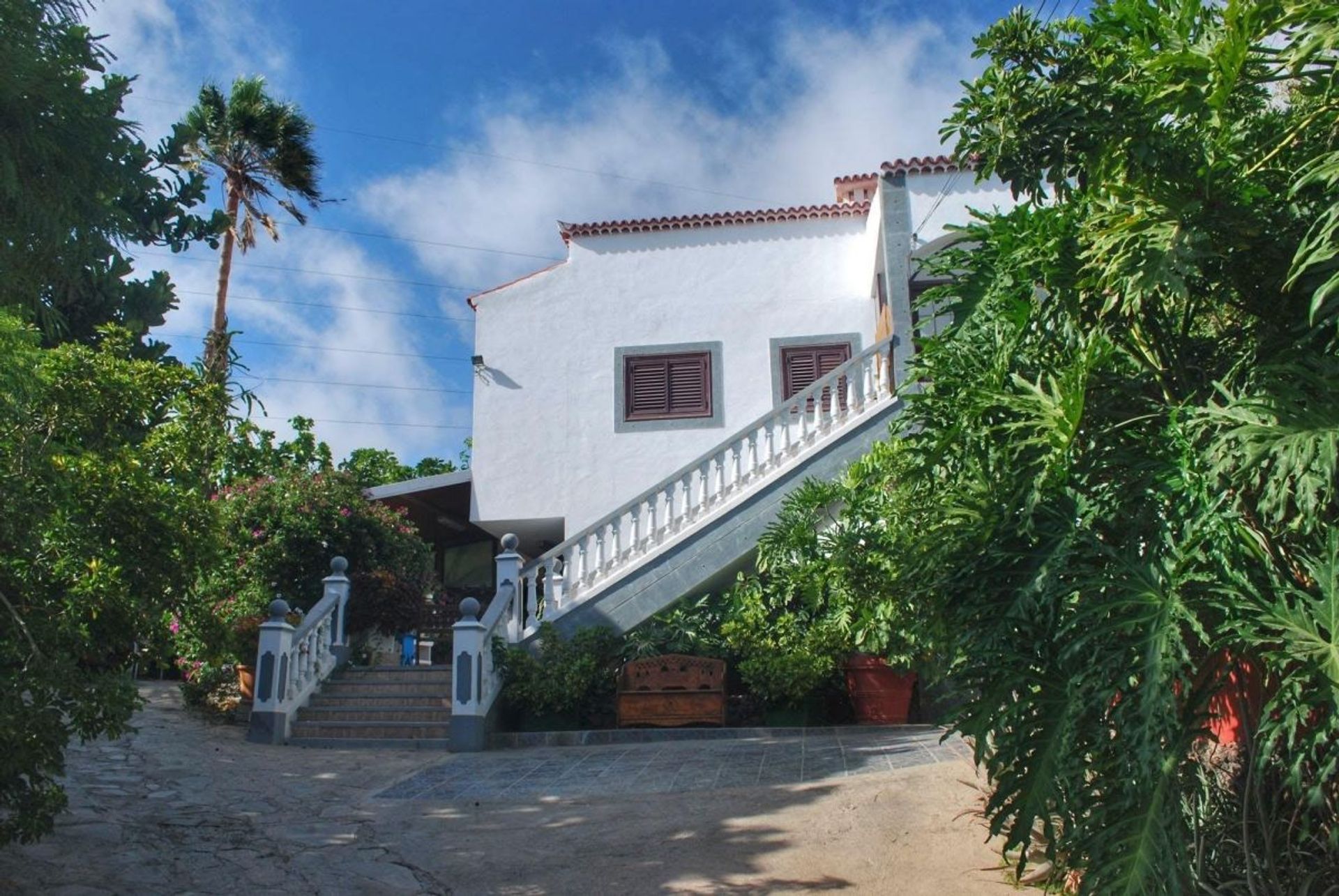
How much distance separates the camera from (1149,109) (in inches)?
140

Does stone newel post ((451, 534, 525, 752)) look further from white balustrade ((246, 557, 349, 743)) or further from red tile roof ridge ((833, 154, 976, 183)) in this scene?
red tile roof ridge ((833, 154, 976, 183))

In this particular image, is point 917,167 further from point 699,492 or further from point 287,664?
point 287,664

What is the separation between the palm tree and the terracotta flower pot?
8.07 metres

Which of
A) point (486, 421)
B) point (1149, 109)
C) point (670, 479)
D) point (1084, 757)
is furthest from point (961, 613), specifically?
point (486, 421)

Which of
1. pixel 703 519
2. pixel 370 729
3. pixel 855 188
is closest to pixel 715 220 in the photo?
pixel 855 188

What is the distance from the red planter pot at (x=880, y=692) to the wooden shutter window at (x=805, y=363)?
5573 millimetres

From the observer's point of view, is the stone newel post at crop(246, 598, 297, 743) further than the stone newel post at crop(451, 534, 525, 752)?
Yes

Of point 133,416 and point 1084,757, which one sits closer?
point 1084,757

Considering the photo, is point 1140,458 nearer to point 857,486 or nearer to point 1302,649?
point 1302,649

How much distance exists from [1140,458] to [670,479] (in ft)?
28.7

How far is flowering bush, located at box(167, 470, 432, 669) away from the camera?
12500mm

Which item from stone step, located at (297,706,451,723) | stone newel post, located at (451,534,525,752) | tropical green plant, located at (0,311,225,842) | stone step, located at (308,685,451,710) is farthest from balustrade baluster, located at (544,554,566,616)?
tropical green plant, located at (0,311,225,842)

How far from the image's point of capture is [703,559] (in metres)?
11.7

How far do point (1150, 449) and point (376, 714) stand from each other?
916cm
